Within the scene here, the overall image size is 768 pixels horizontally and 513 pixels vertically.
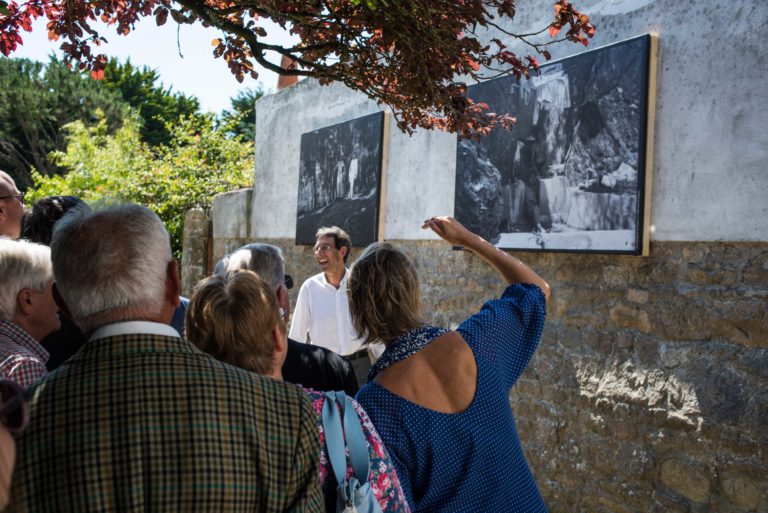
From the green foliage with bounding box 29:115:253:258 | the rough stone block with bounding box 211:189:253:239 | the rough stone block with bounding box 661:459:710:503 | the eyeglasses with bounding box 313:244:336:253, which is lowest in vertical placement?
the rough stone block with bounding box 661:459:710:503

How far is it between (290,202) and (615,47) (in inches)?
214

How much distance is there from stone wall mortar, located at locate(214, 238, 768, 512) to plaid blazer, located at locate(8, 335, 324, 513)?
3.09 meters

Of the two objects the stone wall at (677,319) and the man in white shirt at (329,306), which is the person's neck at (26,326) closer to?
the man in white shirt at (329,306)

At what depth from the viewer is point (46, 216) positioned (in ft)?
12.2

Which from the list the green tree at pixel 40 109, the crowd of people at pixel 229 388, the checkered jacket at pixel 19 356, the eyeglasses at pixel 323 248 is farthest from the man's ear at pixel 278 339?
the green tree at pixel 40 109

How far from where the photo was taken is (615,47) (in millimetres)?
4680

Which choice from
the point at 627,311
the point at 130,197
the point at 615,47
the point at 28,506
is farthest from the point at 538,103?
the point at 130,197

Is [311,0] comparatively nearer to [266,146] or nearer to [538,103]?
[538,103]

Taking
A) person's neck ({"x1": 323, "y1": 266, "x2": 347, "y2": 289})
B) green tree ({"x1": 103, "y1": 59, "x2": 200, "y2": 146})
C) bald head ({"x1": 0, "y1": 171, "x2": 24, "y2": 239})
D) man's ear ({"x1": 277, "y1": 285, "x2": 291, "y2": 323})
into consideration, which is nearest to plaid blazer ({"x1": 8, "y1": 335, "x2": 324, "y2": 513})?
man's ear ({"x1": 277, "y1": 285, "x2": 291, "y2": 323})

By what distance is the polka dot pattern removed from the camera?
2377 millimetres

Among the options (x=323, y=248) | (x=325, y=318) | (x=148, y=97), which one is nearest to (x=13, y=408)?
(x=325, y=318)

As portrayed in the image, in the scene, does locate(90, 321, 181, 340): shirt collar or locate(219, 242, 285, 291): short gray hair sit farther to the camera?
locate(219, 242, 285, 291): short gray hair

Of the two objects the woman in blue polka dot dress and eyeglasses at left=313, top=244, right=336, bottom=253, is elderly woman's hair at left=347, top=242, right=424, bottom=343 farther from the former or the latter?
eyeglasses at left=313, top=244, right=336, bottom=253

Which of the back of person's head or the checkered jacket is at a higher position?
the back of person's head
